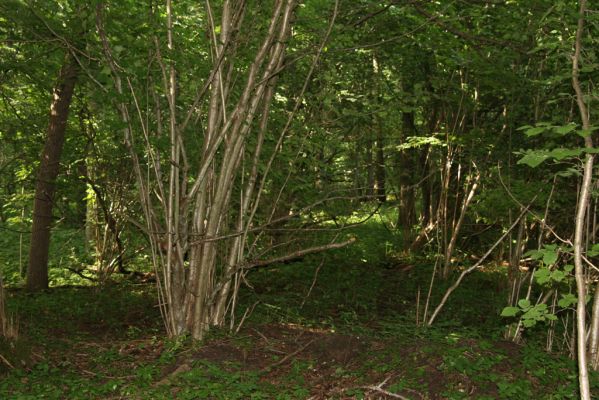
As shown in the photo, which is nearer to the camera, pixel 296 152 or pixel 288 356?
pixel 288 356

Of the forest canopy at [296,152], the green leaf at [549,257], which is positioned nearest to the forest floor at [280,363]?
the forest canopy at [296,152]

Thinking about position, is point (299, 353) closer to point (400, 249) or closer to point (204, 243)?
point (204, 243)

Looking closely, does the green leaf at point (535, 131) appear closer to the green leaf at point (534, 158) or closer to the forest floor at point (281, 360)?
the green leaf at point (534, 158)

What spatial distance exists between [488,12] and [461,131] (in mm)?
2243

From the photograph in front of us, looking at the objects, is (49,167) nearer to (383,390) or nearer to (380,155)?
(383,390)

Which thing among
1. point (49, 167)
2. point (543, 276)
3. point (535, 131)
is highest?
point (535, 131)

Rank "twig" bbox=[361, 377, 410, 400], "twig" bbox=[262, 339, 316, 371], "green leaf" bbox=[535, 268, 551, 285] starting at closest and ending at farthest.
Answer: "green leaf" bbox=[535, 268, 551, 285] → "twig" bbox=[361, 377, 410, 400] → "twig" bbox=[262, 339, 316, 371]

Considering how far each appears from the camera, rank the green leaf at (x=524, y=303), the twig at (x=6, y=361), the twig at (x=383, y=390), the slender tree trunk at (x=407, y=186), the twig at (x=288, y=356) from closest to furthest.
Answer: the green leaf at (x=524, y=303), the twig at (x=383, y=390), the twig at (x=6, y=361), the twig at (x=288, y=356), the slender tree trunk at (x=407, y=186)

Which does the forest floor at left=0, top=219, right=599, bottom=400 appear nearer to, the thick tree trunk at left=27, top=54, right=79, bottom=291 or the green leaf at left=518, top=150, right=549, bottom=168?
the thick tree trunk at left=27, top=54, right=79, bottom=291

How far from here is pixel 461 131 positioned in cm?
1016

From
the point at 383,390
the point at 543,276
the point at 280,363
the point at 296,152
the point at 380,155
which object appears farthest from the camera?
the point at 380,155

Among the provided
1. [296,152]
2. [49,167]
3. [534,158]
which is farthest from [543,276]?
[49,167]

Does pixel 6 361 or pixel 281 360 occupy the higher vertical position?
pixel 281 360

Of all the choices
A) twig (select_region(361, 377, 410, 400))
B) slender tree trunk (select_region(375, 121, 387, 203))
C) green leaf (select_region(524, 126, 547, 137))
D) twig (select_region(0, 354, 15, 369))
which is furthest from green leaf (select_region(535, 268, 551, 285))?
slender tree trunk (select_region(375, 121, 387, 203))
